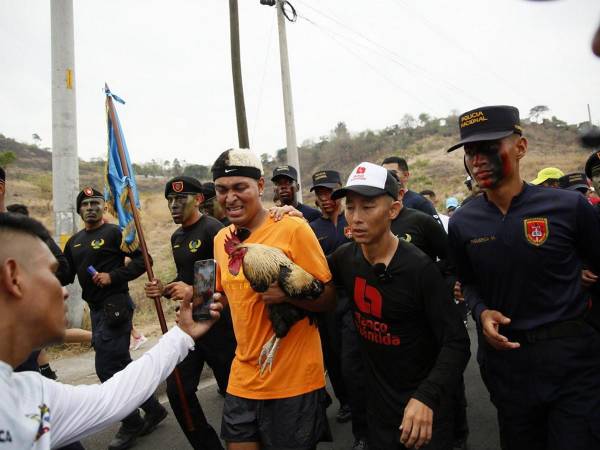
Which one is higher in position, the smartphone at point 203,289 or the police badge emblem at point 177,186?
the police badge emblem at point 177,186

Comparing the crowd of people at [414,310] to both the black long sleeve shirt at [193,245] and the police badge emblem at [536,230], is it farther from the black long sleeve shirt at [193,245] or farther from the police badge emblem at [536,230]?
the black long sleeve shirt at [193,245]

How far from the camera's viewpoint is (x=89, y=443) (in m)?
4.37

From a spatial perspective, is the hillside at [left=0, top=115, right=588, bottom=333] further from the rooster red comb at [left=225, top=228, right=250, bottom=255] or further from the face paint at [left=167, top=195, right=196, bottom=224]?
the rooster red comb at [left=225, top=228, right=250, bottom=255]

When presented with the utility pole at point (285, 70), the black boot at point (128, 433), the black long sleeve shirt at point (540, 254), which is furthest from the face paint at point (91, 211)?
the utility pole at point (285, 70)

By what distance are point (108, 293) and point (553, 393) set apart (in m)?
4.13

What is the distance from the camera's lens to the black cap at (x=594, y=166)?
12.1ft

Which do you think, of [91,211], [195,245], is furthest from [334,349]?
[91,211]

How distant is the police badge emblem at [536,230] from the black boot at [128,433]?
391 centimetres

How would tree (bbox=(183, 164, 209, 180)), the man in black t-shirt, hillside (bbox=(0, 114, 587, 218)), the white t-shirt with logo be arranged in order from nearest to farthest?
1. the white t-shirt with logo
2. the man in black t-shirt
3. hillside (bbox=(0, 114, 587, 218))
4. tree (bbox=(183, 164, 209, 180))

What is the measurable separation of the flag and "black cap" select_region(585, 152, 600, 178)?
154 inches

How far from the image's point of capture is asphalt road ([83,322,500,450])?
13.2 ft

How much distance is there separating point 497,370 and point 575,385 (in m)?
0.40

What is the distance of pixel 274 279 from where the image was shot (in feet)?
7.78

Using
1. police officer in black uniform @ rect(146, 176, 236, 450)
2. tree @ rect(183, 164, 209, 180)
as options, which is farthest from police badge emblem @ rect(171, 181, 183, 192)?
tree @ rect(183, 164, 209, 180)
